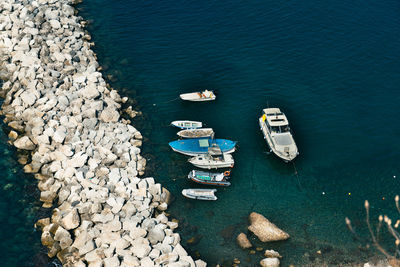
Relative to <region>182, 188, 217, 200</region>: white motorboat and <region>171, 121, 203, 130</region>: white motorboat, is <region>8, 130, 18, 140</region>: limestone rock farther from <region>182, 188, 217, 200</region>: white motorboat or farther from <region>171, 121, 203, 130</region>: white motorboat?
<region>182, 188, 217, 200</region>: white motorboat

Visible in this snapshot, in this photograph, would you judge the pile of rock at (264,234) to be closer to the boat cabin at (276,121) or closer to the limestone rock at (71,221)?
the boat cabin at (276,121)

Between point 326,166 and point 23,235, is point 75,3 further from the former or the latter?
point 326,166

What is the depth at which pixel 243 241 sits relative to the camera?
137 feet

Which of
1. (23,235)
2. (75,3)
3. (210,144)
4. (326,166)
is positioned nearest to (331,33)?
(326,166)

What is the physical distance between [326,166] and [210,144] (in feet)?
50.6

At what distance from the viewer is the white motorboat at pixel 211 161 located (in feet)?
165

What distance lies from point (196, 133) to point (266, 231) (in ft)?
56.9

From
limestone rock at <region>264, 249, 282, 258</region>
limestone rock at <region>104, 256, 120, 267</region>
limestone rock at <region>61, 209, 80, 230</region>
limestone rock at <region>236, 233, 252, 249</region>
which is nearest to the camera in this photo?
limestone rock at <region>104, 256, 120, 267</region>

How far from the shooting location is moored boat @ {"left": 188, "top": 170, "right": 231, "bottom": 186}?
158ft

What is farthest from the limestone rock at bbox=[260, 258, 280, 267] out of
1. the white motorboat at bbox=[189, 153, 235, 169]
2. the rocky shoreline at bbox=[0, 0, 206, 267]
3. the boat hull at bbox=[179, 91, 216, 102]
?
the boat hull at bbox=[179, 91, 216, 102]

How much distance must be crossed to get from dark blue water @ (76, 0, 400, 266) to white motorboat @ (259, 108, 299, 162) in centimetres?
146

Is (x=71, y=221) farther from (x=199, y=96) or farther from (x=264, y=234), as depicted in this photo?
(x=199, y=96)

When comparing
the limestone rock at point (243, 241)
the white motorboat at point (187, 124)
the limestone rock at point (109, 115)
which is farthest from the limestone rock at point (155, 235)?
the limestone rock at point (109, 115)

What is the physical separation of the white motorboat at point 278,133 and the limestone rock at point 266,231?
10.7 m
